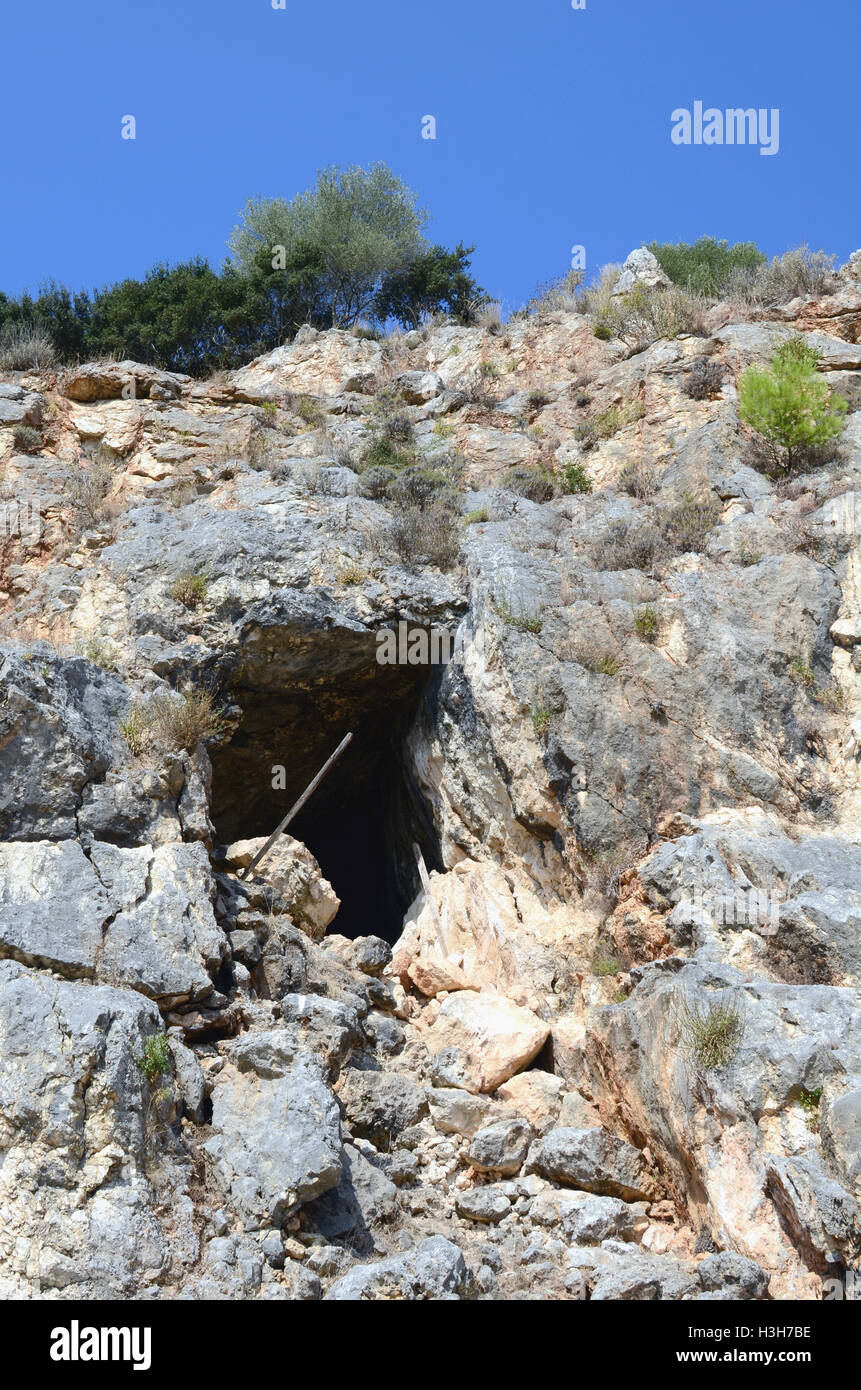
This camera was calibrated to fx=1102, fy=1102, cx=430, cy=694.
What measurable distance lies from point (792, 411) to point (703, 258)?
1285 centimetres

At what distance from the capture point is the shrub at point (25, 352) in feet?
58.7

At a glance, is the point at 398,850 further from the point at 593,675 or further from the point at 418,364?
the point at 418,364

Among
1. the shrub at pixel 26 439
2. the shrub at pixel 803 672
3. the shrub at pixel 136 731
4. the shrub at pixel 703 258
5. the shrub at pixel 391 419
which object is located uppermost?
the shrub at pixel 703 258

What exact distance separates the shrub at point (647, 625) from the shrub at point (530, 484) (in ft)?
12.4

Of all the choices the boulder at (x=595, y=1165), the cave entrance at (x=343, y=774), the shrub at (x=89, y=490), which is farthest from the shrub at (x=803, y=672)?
the shrub at (x=89, y=490)

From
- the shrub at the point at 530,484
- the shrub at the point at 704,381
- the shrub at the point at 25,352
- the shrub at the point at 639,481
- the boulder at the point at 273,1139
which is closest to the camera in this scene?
the boulder at the point at 273,1139

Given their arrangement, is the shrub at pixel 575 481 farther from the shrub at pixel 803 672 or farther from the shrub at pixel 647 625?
the shrub at pixel 803 672

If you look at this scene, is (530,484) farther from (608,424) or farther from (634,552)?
(634,552)

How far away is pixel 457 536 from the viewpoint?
1420cm

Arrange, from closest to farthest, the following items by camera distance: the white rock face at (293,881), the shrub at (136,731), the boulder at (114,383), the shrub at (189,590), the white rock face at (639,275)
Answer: the shrub at (136,731)
the white rock face at (293,881)
the shrub at (189,590)
the boulder at (114,383)
the white rock face at (639,275)

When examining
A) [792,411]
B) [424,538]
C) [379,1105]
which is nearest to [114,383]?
[424,538]

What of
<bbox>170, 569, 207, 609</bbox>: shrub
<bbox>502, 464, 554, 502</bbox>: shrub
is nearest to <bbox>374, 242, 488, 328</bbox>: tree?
<bbox>502, 464, 554, 502</bbox>: shrub

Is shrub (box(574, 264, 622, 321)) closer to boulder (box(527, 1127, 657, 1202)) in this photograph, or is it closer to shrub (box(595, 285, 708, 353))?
shrub (box(595, 285, 708, 353))

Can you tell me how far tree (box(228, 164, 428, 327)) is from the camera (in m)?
22.9
